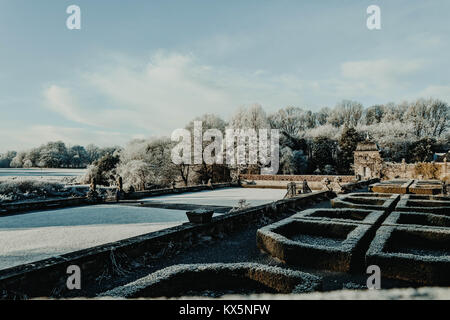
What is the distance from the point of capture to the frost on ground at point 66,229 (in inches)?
255

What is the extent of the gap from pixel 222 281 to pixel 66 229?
22.8 feet

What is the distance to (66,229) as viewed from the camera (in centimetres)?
882

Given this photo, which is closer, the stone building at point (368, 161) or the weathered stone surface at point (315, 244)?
the weathered stone surface at point (315, 244)

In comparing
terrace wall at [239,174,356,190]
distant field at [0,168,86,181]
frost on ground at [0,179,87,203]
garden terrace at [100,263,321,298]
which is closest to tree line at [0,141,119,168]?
distant field at [0,168,86,181]

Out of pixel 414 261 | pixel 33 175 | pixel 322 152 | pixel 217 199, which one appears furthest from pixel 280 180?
pixel 414 261

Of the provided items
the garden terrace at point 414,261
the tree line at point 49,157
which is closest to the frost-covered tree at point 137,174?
the tree line at point 49,157

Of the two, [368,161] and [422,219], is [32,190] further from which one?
[368,161]

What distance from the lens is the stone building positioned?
33.3 metres

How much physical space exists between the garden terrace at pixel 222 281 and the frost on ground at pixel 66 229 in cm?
392

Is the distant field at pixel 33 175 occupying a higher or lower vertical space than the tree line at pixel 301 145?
lower

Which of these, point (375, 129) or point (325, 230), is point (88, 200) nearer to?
point (325, 230)

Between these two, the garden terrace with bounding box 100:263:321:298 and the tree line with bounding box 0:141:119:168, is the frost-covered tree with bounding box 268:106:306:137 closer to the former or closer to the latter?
the tree line with bounding box 0:141:119:168

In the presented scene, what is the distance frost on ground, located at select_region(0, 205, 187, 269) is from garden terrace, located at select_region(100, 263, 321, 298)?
12.9 feet

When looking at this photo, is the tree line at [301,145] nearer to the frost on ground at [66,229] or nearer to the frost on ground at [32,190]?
the frost on ground at [32,190]
